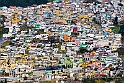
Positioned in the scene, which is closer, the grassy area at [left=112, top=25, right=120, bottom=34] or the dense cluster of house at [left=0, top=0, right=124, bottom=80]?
the dense cluster of house at [left=0, top=0, right=124, bottom=80]

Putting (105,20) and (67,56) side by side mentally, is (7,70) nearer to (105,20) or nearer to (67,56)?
(67,56)

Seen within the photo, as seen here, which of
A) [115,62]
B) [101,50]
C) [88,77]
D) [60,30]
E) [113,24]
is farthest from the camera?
[113,24]

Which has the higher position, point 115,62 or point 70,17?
point 70,17

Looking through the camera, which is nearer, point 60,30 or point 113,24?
point 60,30

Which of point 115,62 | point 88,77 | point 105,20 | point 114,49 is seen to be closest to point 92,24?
point 105,20

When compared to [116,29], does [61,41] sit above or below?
below

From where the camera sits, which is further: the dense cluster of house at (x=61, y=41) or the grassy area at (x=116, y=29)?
the grassy area at (x=116, y=29)

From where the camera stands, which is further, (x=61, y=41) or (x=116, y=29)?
(x=116, y=29)

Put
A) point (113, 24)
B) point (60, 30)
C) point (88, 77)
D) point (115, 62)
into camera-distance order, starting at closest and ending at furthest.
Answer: point (88, 77), point (115, 62), point (60, 30), point (113, 24)
